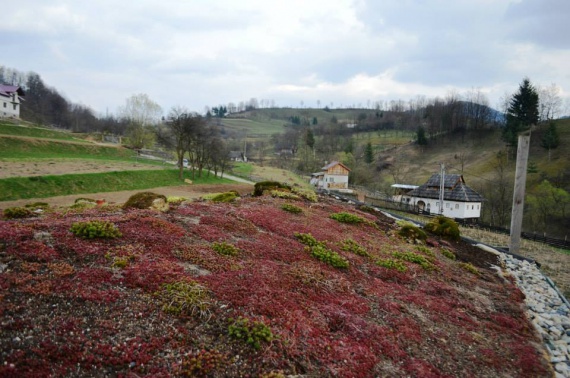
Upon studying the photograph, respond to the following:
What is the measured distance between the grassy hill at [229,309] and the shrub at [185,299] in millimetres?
29

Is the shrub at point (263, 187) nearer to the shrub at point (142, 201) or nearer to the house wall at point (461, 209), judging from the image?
the shrub at point (142, 201)

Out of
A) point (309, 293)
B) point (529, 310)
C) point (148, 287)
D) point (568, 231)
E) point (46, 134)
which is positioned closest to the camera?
point (148, 287)

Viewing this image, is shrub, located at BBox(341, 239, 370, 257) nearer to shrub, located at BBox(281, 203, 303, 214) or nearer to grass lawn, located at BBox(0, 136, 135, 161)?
shrub, located at BBox(281, 203, 303, 214)

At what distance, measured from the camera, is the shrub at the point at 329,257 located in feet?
34.1

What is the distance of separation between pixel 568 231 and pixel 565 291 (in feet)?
113

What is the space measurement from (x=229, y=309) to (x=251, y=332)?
89 centimetres

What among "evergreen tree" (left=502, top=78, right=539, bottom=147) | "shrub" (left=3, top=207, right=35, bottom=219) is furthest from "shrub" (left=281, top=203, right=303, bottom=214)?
"evergreen tree" (left=502, top=78, right=539, bottom=147)

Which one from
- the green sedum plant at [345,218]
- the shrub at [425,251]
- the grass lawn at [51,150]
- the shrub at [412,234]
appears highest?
the grass lawn at [51,150]

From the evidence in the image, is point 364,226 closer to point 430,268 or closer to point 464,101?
point 430,268

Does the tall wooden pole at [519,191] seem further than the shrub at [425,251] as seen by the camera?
Yes

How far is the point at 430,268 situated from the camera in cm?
1222

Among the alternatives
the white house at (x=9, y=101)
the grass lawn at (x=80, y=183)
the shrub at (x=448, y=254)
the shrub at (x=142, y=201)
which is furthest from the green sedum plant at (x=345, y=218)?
the white house at (x=9, y=101)

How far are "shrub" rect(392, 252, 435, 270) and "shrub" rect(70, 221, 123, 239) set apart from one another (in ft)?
34.9

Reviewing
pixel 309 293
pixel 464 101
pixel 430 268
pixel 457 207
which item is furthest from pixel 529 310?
pixel 464 101
